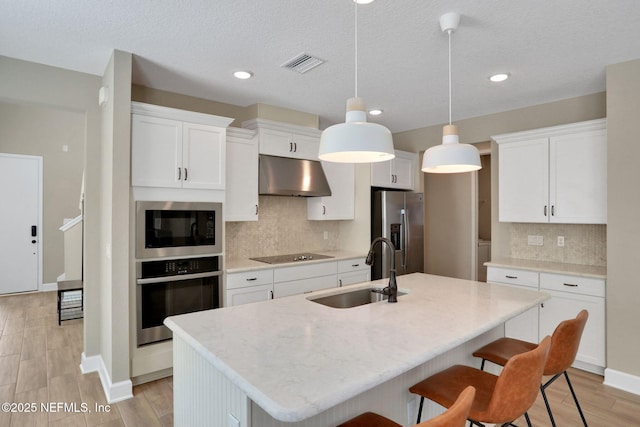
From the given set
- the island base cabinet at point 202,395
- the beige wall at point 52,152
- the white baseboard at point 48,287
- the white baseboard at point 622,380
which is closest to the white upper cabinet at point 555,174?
the white baseboard at point 622,380

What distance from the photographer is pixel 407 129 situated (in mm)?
5242

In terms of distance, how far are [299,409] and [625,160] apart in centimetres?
325

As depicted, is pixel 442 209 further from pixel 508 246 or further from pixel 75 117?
pixel 75 117

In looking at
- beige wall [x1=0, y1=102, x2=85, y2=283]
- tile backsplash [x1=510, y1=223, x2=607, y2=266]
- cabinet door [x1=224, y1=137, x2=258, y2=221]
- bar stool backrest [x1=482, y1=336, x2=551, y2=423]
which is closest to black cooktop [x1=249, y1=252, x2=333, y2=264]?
cabinet door [x1=224, y1=137, x2=258, y2=221]

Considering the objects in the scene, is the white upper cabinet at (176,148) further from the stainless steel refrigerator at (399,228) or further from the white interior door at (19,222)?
the white interior door at (19,222)

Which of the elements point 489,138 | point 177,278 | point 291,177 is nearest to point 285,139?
point 291,177

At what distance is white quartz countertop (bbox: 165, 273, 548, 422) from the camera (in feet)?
3.62

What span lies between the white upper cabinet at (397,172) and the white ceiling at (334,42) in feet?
4.01

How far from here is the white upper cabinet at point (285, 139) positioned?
3.82 meters

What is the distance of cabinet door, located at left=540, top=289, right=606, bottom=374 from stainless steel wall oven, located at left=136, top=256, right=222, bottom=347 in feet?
10.1

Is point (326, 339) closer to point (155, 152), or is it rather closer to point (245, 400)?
point (245, 400)

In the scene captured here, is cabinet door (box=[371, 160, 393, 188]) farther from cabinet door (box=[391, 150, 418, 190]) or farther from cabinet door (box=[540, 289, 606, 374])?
cabinet door (box=[540, 289, 606, 374])

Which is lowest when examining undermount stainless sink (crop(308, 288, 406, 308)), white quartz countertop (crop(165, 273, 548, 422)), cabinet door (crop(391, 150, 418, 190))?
undermount stainless sink (crop(308, 288, 406, 308))

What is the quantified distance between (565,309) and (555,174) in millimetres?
1267
